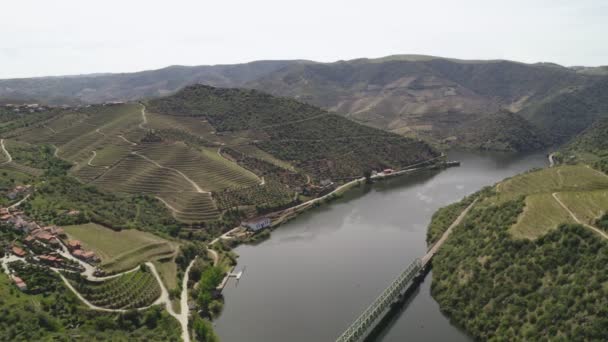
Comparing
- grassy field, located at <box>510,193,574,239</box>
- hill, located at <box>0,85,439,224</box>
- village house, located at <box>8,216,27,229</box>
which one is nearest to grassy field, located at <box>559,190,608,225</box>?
grassy field, located at <box>510,193,574,239</box>

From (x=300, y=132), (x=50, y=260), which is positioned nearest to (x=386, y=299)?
(x=50, y=260)

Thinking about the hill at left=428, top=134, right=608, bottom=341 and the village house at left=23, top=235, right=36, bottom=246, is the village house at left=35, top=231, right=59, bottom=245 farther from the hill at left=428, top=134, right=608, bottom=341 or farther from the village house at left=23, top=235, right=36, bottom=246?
the hill at left=428, top=134, right=608, bottom=341

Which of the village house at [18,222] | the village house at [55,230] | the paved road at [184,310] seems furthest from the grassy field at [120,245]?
the village house at [18,222]

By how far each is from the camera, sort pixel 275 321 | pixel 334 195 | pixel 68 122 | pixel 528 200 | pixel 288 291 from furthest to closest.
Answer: pixel 68 122
pixel 334 195
pixel 528 200
pixel 288 291
pixel 275 321

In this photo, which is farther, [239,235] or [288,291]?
[239,235]

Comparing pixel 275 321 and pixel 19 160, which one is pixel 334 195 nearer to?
pixel 275 321

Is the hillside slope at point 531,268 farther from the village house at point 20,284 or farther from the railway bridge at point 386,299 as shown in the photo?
the village house at point 20,284

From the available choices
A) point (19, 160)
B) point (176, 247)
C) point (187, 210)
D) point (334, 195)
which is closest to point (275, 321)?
point (176, 247)

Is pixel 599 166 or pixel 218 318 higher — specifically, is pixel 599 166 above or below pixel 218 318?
above
